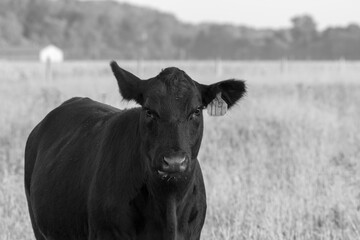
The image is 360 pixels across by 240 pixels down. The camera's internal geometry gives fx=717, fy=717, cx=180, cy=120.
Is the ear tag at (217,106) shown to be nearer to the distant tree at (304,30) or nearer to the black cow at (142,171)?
the black cow at (142,171)

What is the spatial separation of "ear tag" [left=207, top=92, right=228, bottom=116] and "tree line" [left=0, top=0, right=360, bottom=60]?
79500 mm

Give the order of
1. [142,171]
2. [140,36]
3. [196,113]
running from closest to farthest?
1. [196,113]
2. [142,171]
3. [140,36]

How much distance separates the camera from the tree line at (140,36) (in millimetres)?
90562

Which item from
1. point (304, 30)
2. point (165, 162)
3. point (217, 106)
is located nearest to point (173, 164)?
point (165, 162)

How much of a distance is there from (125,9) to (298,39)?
4430cm

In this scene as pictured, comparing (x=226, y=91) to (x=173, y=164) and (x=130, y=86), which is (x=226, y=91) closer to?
(x=130, y=86)

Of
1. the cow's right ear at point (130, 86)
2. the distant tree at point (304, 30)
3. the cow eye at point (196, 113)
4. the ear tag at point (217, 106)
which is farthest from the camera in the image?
the distant tree at point (304, 30)

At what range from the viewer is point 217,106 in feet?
15.1

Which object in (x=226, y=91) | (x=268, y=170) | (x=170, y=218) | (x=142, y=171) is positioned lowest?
(x=268, y=170)

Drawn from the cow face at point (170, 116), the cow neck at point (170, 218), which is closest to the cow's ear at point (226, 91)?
the cow face at point (170, 116)

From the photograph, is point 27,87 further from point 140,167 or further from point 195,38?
point 195,38

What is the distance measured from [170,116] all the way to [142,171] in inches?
17.7

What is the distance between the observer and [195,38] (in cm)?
11181

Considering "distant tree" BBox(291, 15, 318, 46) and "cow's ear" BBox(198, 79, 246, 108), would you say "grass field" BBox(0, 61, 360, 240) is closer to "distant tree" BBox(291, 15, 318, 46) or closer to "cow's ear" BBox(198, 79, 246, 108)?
"cow's ear" BBox(198, 79, 246, 108)
